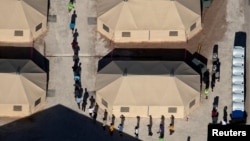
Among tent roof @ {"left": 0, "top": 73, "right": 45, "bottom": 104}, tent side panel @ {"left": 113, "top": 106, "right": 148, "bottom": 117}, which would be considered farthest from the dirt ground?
tent roof @ {"left": 0, "top": 73, "right": 45, "bottom": 104}

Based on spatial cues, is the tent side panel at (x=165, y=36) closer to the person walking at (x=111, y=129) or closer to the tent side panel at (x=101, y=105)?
A: the tent side panel at (x=101, y=105)

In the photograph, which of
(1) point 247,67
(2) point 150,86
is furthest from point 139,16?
(1) point 247,67

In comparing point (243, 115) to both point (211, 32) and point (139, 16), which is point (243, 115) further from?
point (139, 16)

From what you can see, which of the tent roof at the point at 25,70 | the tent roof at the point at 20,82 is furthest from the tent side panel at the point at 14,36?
the tent roof at the point at 20,82

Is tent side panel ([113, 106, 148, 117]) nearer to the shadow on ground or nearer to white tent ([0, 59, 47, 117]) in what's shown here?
the shadow on ground

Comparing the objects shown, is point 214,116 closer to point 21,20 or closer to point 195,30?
point 195,30

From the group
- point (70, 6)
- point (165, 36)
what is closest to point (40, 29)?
point (70, 6)
